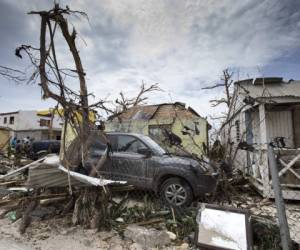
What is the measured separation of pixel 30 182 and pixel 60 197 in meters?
0.72

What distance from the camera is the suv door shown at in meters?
6.35

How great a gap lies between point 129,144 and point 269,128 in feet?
22.9

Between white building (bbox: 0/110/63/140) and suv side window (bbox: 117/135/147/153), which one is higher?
white building (bbox: 0/110/63/140)

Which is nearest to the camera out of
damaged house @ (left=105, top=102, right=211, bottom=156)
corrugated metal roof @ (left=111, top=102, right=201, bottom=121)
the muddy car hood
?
the muddy car hood

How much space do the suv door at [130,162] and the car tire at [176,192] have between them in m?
0.54

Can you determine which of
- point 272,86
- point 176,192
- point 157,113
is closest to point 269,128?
point 272,86

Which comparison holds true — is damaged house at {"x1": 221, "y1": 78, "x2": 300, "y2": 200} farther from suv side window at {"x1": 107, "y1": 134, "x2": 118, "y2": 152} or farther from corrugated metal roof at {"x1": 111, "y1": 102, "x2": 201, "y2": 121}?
corrugated metal roof at {"x1": 111, "y1": 102, "x2": 201, "y2": 121}

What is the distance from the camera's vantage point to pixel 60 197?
15.6 feet

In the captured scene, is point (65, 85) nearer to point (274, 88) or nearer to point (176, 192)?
point (176, 192)

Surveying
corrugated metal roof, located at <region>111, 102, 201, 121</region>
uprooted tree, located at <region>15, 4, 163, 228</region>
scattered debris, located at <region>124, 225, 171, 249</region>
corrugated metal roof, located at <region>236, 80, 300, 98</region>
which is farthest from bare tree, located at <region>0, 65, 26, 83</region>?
corrugated metal roof, located at <region>111, 102, 201, 121</region>

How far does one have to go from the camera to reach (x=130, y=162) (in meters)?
6.57

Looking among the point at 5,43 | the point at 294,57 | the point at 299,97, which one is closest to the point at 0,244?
the point at 5,43

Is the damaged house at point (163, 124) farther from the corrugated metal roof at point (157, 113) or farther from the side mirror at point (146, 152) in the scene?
the side mirror at point (146, 152)

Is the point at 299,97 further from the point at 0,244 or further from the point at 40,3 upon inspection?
the point at 0,244
